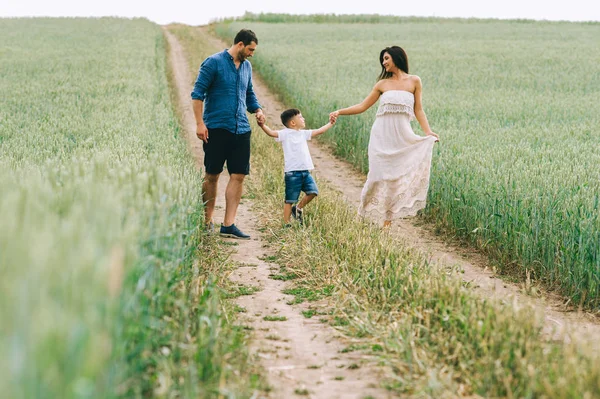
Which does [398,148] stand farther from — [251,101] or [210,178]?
[210,178]

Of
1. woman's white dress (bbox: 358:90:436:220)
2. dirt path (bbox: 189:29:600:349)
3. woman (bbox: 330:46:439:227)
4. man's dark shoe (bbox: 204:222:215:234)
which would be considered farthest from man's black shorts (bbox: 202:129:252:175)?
dirt path (bbox: 189:29:600:349)

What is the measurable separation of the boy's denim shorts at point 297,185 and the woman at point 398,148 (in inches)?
28.2

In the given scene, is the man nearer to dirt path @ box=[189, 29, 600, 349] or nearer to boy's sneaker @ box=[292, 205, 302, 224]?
boy's sneaker @ box=[292, 205, 302, 224]

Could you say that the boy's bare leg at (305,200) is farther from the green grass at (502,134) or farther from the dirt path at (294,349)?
the green grass at (502,134)

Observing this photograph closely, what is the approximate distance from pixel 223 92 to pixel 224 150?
640 millimetres

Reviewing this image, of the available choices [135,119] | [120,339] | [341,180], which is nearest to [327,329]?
[120,339]

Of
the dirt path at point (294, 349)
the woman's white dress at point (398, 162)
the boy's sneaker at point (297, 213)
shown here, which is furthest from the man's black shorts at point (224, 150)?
the woman's white dress at point (398, 162)

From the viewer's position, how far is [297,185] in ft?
26.8

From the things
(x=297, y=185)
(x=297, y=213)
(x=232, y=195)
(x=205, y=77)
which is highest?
(x=205, y=77)

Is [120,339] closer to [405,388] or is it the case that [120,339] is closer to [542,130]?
[405,388]

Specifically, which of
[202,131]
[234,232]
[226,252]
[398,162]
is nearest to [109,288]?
[226,252]

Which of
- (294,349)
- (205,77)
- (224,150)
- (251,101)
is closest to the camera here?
(294,349)

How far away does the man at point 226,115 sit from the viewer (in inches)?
301

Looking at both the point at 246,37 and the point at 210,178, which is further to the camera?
the point at 210,178
